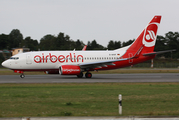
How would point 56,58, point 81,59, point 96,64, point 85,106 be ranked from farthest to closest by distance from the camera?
point 81,59 → point 56,58 → point 96,64 → point 85,106

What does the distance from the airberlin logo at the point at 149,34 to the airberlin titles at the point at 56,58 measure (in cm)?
968

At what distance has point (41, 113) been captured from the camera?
10914 mm

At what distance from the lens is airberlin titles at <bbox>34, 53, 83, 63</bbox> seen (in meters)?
32.9

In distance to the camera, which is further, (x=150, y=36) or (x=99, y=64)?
(x=150, y=36)

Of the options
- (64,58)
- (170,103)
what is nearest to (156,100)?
(170,103)

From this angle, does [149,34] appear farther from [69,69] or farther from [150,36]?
[69,69]

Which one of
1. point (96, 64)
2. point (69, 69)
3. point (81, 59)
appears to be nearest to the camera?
point (69, 69)

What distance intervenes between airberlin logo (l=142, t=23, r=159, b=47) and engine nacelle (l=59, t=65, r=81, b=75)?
1107 cm

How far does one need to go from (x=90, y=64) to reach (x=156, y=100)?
1849 cm

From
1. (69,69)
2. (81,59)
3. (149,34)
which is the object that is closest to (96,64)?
(81,59)

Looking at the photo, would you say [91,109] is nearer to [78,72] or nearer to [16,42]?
[78,72]

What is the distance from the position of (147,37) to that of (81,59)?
10134 mm

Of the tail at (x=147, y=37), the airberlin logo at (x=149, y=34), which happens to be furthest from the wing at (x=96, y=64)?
the airberlin logo at (x=149, y=34)

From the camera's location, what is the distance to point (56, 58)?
109 ft
